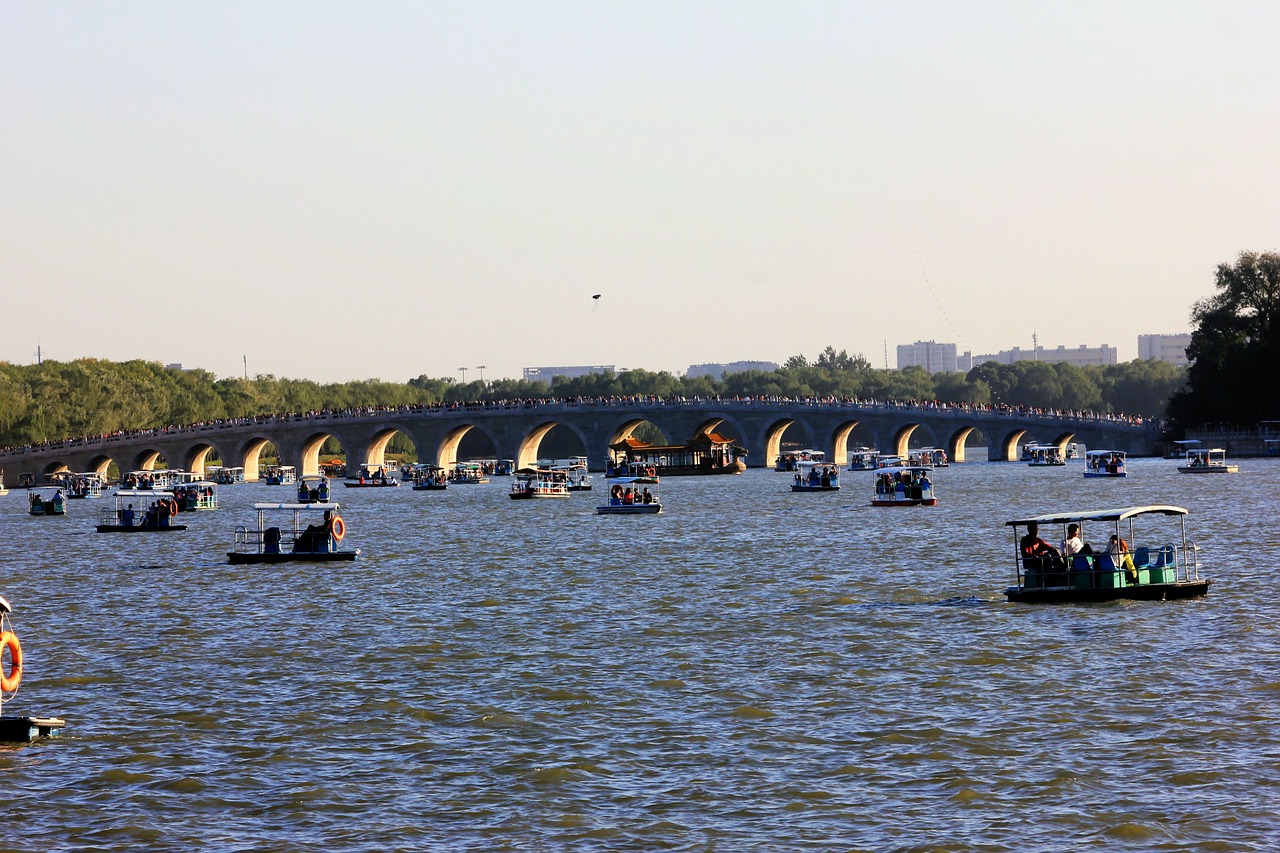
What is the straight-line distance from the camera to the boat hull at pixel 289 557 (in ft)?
169

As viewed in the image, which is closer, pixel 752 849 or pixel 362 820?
pixel 752 849

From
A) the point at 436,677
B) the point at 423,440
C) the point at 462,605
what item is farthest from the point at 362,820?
the point at 423,440

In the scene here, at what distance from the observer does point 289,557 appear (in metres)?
51.3

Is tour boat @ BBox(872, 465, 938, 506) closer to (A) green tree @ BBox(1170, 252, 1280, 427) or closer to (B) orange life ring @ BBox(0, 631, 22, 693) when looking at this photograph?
(A) green tree @ BBox(1170, 252, 1280, 427)

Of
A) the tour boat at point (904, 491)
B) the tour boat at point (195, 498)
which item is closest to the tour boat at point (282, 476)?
the tour boat at point (195, 498)

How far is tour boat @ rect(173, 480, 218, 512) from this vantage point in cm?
9356

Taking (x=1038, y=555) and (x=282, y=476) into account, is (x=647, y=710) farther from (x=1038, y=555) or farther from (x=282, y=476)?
(x=282, y=476)

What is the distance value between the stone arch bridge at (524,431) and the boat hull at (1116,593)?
106159 millimetres

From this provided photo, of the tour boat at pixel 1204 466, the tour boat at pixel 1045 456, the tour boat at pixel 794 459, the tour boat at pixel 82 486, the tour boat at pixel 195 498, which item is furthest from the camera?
the tour boat at pixel 794 459

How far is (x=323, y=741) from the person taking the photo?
23609 millimetres

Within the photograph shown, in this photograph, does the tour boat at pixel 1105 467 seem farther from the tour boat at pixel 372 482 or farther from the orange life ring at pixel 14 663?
the orange life ring at pixel 14 663

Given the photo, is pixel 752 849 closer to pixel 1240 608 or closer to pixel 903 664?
pixel 903 664

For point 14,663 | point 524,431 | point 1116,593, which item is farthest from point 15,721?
point 524,431

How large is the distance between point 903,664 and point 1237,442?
101846mm
